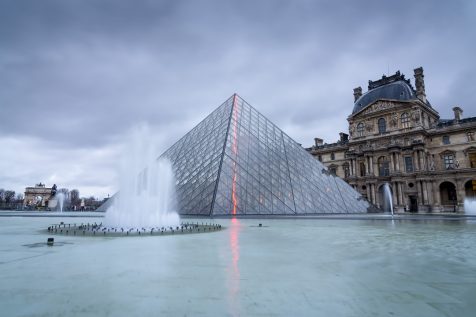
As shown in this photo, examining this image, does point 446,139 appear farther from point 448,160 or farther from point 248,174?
point 248,174

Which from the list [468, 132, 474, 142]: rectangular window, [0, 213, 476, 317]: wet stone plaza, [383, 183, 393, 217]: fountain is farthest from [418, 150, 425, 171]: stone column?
[0, 213, 476, 317]: wet stone plaza

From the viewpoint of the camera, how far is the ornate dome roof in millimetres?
50094

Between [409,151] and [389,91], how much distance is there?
473 inches

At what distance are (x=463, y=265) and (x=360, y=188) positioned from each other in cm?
4956

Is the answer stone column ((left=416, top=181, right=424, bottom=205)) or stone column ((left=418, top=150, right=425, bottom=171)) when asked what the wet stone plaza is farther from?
stone column ((left=418, top=150, right=425, bottom=171))

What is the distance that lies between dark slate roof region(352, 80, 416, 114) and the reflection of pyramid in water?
1099 inches

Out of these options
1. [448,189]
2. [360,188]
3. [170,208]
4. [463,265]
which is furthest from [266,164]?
[448,189]

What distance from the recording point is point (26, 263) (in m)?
5.04

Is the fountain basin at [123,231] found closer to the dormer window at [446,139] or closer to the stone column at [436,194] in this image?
the stone column at [436,194]

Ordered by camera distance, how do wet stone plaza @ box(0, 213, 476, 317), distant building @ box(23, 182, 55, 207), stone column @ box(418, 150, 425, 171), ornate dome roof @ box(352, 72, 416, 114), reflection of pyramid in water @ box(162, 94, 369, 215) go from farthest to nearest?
distant building @ box(23, 182, 55, 207)
ornate dome roof @ box(352, 72, 416, 114)
stone column @ box(418, 150, 425, 171)
reflection of pyramid in water @ box(162, 94, 369, 215)
wet stone plaza @ box(0, 213, 476, 317)

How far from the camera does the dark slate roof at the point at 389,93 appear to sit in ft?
163

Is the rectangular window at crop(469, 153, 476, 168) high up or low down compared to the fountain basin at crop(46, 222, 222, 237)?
up

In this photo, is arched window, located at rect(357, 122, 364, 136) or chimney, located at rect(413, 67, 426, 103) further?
arched window, located at rect(357, 122, 364, 136)

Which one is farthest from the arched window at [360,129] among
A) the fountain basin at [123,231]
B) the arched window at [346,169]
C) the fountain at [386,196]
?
the fountain basin at [123,231]
